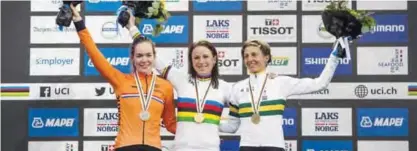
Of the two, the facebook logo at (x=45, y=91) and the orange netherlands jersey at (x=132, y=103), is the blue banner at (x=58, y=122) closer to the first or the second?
the facebook logo at (x=45, y=91)

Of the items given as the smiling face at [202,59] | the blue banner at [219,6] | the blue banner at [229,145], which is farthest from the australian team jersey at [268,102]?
the blue banner at [219,6]

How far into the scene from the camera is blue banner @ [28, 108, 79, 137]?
15.6ft

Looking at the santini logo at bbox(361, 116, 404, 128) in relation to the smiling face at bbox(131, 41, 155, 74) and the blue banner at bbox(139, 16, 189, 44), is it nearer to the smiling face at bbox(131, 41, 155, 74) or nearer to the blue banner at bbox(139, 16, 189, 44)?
the blue banner at bbox(139, 16, 189, 44)

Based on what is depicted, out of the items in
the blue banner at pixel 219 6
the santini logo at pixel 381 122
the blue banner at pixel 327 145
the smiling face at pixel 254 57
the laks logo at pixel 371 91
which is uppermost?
the blue banner at pixel 219 6

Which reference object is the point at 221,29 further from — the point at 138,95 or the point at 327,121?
the point at 138,95

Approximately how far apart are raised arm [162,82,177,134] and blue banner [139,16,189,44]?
1.17 meters

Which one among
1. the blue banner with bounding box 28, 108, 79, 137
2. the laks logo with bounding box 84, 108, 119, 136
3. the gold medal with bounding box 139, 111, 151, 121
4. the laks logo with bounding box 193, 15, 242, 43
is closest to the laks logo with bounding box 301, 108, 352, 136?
the laks logo with bounding box 193, 15, 242, 43

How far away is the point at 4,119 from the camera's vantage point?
4.81 metres

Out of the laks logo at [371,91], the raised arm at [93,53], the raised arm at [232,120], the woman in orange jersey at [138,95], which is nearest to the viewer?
the woman in orange jersey at [138,95]

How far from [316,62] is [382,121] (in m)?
0.78

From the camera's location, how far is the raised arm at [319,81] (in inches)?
142

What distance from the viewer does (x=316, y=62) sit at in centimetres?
470

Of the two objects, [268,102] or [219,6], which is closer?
[268,102]

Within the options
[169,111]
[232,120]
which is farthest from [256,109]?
[169,111]
